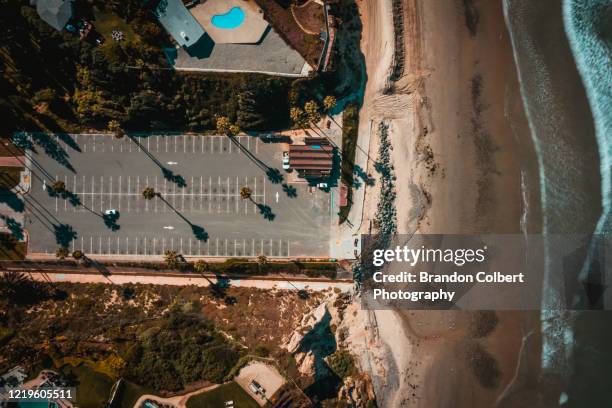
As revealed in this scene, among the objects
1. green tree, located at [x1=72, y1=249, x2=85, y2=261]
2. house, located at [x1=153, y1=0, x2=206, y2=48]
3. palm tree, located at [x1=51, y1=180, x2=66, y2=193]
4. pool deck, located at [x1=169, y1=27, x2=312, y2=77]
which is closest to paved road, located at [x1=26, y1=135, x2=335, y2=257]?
palm tree, located at [x1=51, y1=180, x2=66, y2=193]

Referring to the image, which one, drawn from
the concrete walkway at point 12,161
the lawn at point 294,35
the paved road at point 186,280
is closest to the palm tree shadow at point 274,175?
the paved road at point 186,280

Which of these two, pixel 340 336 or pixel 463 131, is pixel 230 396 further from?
pixel 463 131

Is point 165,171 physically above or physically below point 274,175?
above

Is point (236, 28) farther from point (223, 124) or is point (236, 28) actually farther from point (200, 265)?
point (200, 265)

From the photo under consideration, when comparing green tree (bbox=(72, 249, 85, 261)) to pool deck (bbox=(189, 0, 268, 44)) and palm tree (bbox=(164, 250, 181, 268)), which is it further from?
pool deck (bbox=(189, 0, 268, 44))

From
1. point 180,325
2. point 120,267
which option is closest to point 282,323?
point 180,325

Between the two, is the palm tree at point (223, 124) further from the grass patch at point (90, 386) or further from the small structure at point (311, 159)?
the grass patch at point (90, 386)

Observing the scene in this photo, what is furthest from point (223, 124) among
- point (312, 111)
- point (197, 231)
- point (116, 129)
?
point (197, 231)
